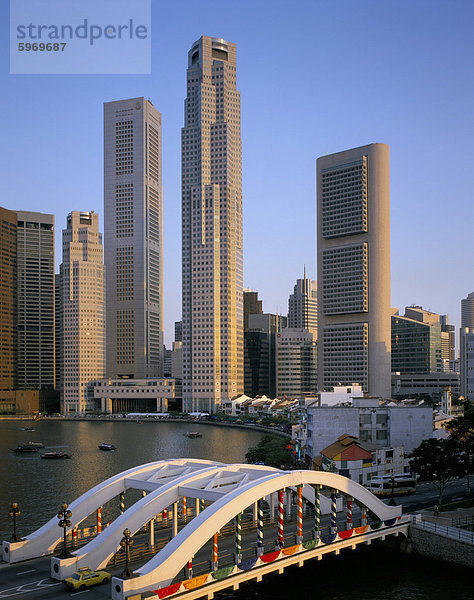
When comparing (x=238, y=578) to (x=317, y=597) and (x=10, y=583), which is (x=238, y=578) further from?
(x=10, y=583)

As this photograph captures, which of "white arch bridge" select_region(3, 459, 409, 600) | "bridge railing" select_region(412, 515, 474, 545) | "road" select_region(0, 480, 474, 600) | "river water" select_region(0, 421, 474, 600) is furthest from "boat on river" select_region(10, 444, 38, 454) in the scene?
"bridge railing" select_region(412, 515, 474, 545)

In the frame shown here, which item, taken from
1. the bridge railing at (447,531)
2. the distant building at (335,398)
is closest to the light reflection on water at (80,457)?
the distant building at (335,398)

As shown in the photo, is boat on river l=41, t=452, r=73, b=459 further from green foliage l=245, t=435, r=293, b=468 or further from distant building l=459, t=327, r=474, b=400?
distant building l=459, t=327, r=474, b=400

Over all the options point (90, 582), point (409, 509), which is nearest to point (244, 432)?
point (409, 509)

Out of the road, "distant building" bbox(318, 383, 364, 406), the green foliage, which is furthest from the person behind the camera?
"distant building" bbox(318, 383, 364, 406)

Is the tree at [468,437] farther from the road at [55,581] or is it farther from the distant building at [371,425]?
the road at [55,581]

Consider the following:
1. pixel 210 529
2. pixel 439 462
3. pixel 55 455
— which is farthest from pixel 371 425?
pixel 55 455

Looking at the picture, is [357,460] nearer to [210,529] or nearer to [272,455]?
[272,455]
